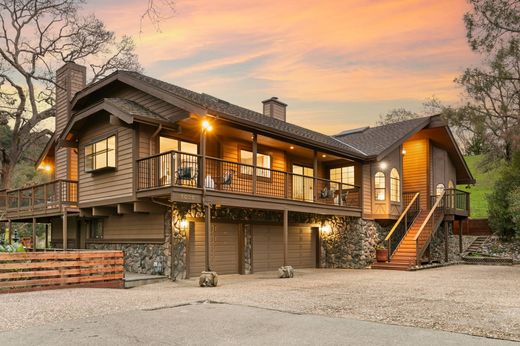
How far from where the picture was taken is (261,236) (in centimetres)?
1894

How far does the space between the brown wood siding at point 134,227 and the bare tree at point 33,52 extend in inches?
583

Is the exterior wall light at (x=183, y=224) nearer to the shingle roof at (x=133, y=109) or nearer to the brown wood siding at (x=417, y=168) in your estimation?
the shingle roof at (x=133, y=109)

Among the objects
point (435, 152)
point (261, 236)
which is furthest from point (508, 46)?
point (261, 236)

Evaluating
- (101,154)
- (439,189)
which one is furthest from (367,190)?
(101,154)

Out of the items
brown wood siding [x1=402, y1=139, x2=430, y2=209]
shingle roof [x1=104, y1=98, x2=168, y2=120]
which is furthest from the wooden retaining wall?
shingle roof [x1=104, y1=98, x2=168, y2=120]

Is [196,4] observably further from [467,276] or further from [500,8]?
[500,8]

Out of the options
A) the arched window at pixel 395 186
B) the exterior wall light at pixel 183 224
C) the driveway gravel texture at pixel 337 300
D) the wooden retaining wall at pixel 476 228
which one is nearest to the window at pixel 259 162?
the exterior wall light at pixel 183 224

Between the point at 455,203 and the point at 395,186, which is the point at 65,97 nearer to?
the point at 395,186

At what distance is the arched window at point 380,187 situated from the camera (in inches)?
887

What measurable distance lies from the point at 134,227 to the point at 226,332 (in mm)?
10623

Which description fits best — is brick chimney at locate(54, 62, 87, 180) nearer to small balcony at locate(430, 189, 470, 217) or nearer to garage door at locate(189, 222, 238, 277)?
garage door at locate(189, 222, 238, 277)

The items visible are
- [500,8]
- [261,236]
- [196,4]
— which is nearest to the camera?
[196,4]

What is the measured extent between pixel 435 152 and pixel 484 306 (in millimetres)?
17789

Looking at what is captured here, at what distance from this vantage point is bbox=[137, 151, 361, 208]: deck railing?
14648 mm
